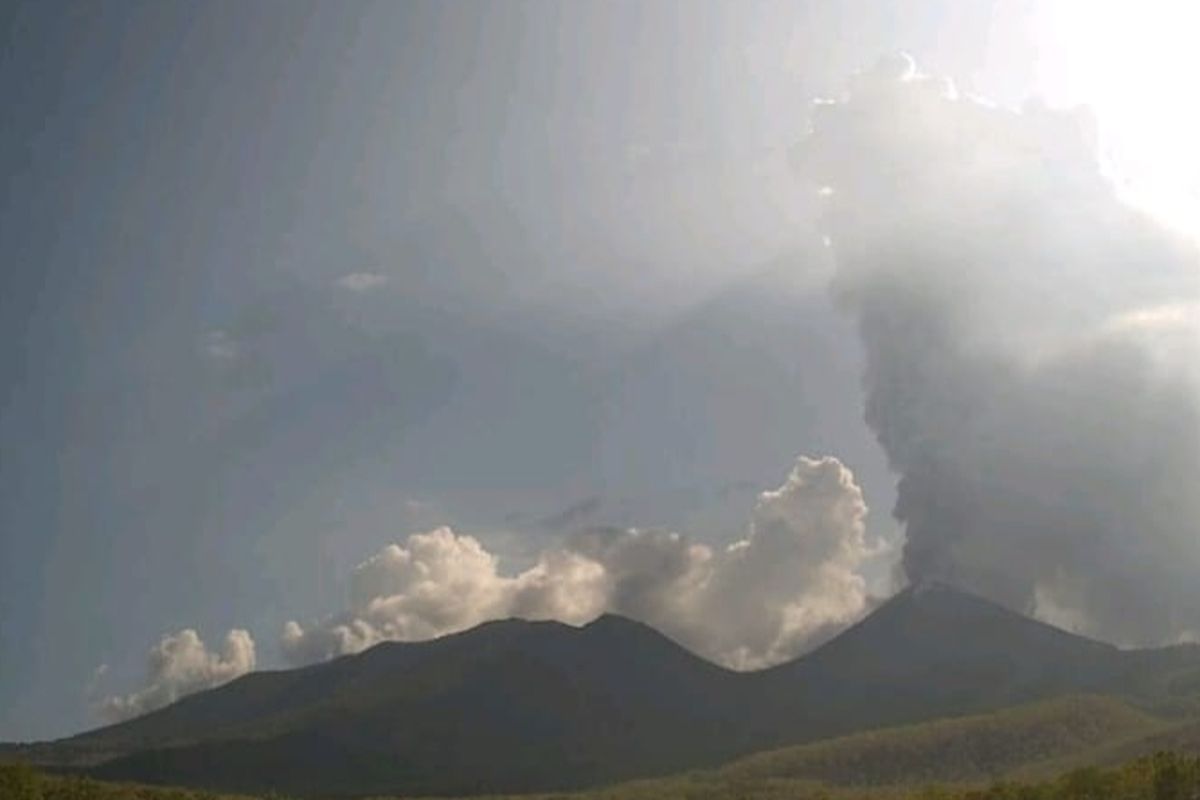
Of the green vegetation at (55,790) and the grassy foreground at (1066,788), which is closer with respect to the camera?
the grassy foreground at (1066,788)

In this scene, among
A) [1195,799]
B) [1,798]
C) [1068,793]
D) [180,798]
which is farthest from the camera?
[180,798]

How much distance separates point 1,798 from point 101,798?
1336cm

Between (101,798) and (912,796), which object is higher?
(101,798)

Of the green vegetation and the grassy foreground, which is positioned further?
the green vegetation

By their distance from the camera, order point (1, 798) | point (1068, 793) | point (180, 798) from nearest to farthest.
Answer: point (1068, 793) → point (1, 798) → point (180, 798)

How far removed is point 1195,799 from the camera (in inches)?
5527

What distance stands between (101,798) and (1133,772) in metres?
138

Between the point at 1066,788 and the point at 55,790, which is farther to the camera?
the point at 55,790

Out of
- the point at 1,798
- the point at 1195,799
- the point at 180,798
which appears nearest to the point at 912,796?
the point at 1195,799

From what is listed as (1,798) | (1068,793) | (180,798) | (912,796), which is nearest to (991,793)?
(1068,793)

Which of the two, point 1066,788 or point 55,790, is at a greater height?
point 55,790

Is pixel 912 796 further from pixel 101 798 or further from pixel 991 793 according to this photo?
pixel 101 798

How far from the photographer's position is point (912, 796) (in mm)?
191000

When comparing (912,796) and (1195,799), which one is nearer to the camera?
(1195,799)
